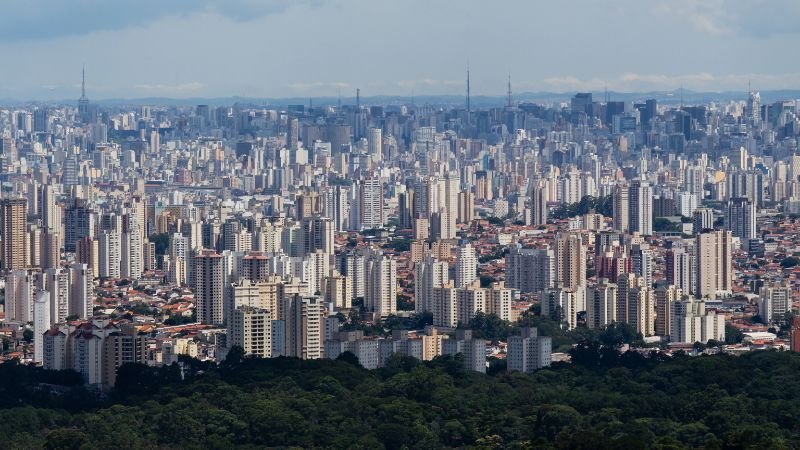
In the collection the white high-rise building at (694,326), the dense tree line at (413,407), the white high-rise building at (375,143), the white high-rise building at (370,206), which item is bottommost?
the white high-rise building at (694,326)

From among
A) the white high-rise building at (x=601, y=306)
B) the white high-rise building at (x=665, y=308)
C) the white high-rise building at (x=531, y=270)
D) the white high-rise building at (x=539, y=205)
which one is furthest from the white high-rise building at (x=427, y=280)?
the white high-rise building at (x=539, y=205)

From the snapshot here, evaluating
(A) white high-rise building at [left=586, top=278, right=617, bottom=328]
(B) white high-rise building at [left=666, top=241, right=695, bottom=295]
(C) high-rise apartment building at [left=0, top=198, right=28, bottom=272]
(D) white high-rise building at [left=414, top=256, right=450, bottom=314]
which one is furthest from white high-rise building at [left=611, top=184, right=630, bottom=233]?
(A) white high-rise building at [left=586, top=278, right=617, bottom=328]

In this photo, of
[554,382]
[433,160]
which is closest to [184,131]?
[433,160]

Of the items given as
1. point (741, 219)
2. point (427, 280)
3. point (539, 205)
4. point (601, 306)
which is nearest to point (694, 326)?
point (601, 306)

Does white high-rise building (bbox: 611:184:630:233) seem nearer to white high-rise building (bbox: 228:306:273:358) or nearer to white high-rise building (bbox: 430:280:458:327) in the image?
white high-rise building (bbox: 430:280:458:327)

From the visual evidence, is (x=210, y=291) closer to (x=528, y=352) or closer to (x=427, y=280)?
(x=427, y=280)

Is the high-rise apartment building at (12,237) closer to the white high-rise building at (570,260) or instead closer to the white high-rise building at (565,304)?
the white high-rise building at (570,260)
